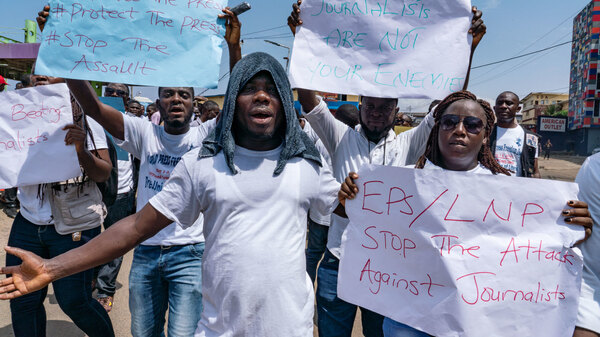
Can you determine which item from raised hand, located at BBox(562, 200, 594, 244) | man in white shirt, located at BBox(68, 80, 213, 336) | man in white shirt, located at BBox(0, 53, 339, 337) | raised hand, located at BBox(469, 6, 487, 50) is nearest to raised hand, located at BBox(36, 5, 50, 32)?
man in white shirt, located at BBox(68, 80, 213, 336)

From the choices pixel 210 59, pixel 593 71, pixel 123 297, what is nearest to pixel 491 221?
pixel 210 59

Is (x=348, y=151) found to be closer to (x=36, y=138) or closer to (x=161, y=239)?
(x=161, y=239)

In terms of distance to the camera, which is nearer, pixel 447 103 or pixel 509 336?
pixel 509 336

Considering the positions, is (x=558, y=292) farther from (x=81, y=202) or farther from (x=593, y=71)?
(x=593, y=71)

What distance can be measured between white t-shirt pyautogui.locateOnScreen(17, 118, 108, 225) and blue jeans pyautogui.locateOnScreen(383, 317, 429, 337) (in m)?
2.05

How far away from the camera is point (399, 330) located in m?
1.87

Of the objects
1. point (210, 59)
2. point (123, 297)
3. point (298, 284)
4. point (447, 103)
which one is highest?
Answer: point (210, 59)

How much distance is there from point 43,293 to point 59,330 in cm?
117

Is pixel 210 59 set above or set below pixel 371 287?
above

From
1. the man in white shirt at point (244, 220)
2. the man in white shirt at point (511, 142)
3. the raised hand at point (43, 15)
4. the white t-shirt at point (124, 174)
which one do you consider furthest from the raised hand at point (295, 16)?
the man in white shirt at point (511, 142)

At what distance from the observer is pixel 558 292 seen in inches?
64.6

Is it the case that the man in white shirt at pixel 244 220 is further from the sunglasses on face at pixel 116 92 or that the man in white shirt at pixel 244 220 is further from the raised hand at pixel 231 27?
Answer: the sunglasses on face at pixel 116 92

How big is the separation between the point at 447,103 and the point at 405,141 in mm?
629

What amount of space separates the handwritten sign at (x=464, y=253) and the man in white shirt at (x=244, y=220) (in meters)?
0.30
